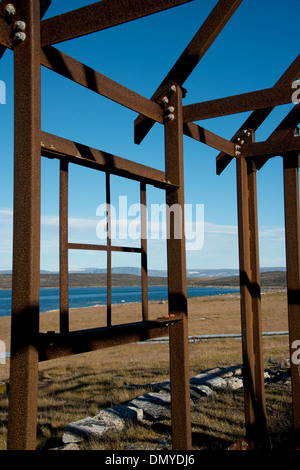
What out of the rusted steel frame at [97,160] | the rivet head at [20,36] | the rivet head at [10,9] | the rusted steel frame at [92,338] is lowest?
the rusted steel frame at [92,338]

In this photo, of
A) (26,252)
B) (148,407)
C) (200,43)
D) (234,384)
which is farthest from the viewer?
(234,384)

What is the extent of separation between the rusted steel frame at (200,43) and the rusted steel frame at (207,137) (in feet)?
1.80

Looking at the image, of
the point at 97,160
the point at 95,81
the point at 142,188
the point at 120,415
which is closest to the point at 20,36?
the point at 95,81

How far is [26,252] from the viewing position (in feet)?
7.18

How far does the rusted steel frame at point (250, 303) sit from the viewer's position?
4.59 metres

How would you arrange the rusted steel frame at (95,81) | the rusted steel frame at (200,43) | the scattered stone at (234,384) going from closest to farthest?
the rusted steel frame at (95,81) → the rusted steel frame at (200,43) → the scattered stone at (234,384)

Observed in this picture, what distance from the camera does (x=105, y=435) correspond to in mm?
5383

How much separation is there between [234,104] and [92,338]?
2.46m

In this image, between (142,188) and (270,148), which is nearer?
(142,188)

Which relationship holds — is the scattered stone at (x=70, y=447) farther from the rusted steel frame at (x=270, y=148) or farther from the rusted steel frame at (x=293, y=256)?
the rusted steel frame at (x=270, y=148)

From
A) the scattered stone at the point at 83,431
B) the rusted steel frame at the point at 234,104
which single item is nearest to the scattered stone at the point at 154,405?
the scattered stone at the point at 83,431

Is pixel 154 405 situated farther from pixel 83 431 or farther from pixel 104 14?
pixel 104 14
